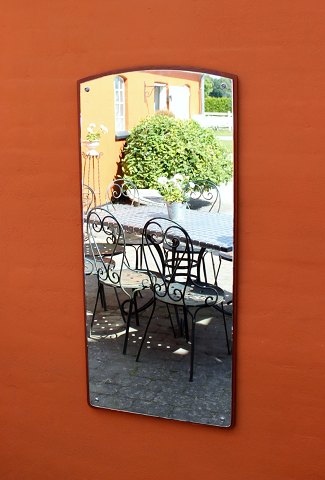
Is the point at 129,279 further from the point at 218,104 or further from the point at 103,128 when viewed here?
the point at 218,104

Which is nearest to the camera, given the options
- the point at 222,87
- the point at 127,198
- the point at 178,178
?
the point at 222,87

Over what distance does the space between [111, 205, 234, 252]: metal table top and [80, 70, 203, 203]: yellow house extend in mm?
122

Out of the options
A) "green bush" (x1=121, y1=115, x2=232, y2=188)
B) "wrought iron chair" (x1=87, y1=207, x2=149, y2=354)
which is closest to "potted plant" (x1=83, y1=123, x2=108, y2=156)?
"green bush" (x1=121, y1=115, x2=232, y2=188)

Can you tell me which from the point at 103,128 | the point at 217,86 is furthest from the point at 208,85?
the point at 103,128

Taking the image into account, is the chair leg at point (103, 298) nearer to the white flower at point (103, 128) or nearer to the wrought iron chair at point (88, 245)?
the wrought iron chair at point (88, 245)

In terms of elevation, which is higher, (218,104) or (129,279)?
(218,104)

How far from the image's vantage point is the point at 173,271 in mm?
2615

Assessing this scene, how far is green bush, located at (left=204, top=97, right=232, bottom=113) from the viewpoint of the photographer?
92.7 inches

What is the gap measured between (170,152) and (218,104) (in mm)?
308
